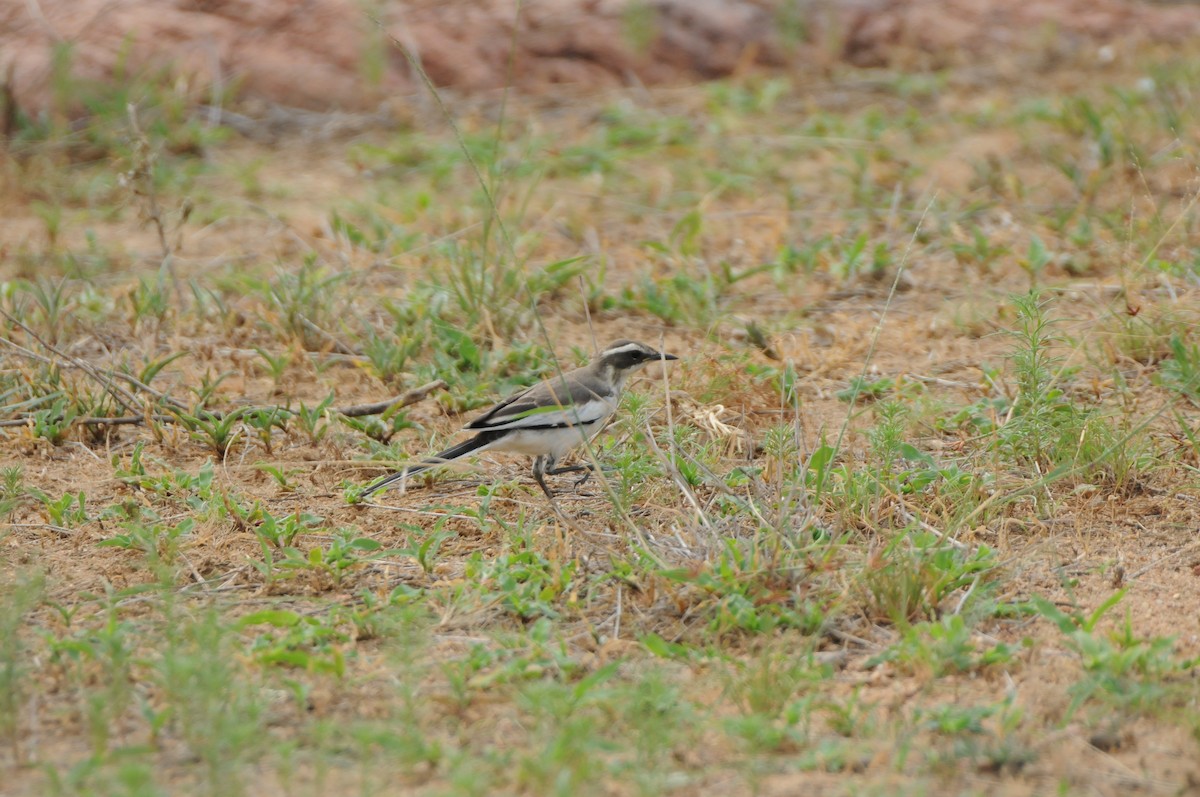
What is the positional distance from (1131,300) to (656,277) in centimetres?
252

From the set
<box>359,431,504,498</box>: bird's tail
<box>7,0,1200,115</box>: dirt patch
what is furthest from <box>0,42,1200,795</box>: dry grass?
<box>7,0,1200,115</box>: dirt patch

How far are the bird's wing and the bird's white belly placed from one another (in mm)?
27

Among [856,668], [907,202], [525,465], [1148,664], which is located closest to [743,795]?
[856,668]

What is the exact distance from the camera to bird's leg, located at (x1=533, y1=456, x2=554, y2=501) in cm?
550

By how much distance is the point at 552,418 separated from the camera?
5.53m

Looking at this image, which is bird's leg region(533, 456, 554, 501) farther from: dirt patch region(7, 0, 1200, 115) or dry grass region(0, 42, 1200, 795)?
dirt patch region(7, 0, 1200, 115)

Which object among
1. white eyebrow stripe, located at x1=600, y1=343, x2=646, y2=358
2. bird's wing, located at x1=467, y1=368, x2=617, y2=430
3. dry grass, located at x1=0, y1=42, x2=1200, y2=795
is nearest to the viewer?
dry grass, located at x1=0, y1=42, x2=1200, y2=795

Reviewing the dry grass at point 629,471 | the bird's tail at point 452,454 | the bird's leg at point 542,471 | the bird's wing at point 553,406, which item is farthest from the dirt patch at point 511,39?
the bird's tail at point 452,454

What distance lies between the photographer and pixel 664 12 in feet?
36.1

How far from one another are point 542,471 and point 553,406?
11.5 inches

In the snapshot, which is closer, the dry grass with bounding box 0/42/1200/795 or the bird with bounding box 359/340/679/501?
the dry grass with bounding box 0/42/1200/795

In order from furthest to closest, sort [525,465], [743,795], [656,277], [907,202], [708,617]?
[907,202]
[656,277]
[525,465]
[708,617]
[743,795]

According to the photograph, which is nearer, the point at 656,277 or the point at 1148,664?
the point at 1148,664

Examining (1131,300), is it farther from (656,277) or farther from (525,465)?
(525,465)
